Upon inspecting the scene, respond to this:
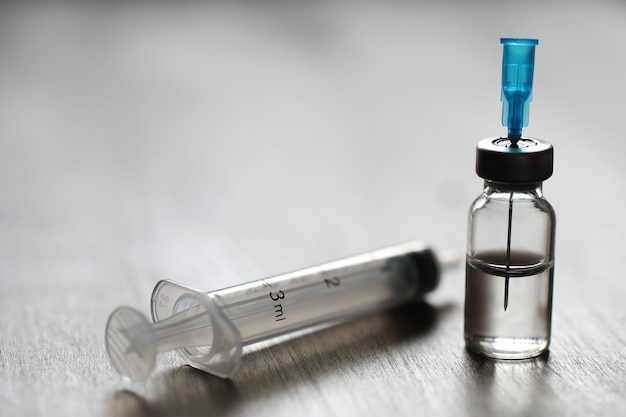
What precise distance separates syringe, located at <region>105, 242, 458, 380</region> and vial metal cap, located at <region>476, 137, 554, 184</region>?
0.23 m

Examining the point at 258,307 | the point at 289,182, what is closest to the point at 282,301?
the point at 258,307

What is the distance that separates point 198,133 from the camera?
5.74ft

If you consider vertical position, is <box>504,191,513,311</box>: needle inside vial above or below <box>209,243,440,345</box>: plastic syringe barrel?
above

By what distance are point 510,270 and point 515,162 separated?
12 centimetres

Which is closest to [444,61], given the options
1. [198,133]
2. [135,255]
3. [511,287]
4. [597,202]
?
[198,133]

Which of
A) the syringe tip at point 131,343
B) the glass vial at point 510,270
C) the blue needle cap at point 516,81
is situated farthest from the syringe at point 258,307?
the blue needle cap at point 516,81

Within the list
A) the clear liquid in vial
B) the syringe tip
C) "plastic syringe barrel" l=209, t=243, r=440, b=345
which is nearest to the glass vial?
the clear liquid in vial

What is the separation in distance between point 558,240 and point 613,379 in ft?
1.32

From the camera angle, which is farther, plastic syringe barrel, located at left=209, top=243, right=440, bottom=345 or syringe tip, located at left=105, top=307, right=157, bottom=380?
plastic syringe barrel, located at left=209, top=243, right=440, bottom=345

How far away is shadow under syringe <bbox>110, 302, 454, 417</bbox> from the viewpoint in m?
0.80

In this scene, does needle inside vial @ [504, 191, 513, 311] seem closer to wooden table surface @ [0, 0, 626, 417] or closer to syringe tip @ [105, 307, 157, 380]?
wooden table surface @ [0, 0, 626, 417]

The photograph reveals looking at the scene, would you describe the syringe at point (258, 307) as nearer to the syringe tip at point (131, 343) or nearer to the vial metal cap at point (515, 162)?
the syringe tip at point (131, 343)

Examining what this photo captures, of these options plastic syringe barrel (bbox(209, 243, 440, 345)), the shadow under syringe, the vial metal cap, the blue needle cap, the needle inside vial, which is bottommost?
the shadow under syringe

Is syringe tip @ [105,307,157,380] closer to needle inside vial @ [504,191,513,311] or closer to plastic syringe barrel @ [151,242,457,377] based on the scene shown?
plastic syringe barrel @ [151,242,457,377]
